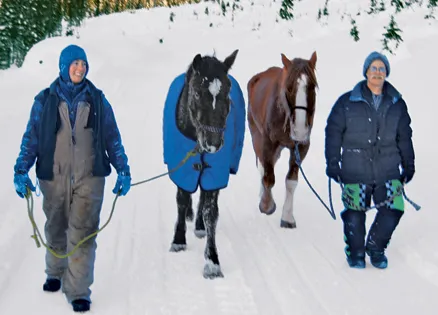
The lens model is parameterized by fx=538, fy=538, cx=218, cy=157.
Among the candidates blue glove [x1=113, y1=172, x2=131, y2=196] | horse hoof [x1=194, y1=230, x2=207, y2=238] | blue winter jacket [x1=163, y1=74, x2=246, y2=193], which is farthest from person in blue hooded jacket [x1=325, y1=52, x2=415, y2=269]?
blue glove [x1=113, y1=172, x2=131, y2=196]

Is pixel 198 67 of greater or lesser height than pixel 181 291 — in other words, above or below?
above

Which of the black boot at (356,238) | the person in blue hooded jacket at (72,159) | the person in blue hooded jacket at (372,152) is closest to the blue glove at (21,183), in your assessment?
the person in blue hooded jacket at (72,159)

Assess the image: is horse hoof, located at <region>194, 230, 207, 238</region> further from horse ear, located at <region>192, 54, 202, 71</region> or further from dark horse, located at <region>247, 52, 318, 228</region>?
horse ear, located at <region>192, 54, 202, 71</region>

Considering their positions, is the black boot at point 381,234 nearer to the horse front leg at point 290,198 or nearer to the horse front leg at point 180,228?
the horse front leg at point 290,198

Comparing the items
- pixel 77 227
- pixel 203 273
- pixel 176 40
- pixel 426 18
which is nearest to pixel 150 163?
pixel 203 273

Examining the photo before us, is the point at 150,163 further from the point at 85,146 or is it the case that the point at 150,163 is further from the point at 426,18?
the point at 426,18

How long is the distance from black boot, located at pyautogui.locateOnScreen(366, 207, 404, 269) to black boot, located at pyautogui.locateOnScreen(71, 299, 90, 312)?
268cm

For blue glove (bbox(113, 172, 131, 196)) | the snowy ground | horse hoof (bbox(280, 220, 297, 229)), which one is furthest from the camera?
horse hoof (bbox(280, 220, 297, 229))

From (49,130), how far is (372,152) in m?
2.87

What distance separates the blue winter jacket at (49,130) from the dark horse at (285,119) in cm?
235

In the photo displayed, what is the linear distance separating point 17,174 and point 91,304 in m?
1.16

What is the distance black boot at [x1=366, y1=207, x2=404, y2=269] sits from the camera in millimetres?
5020

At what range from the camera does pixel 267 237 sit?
19.5 feet

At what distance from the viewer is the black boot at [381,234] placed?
502 cm
